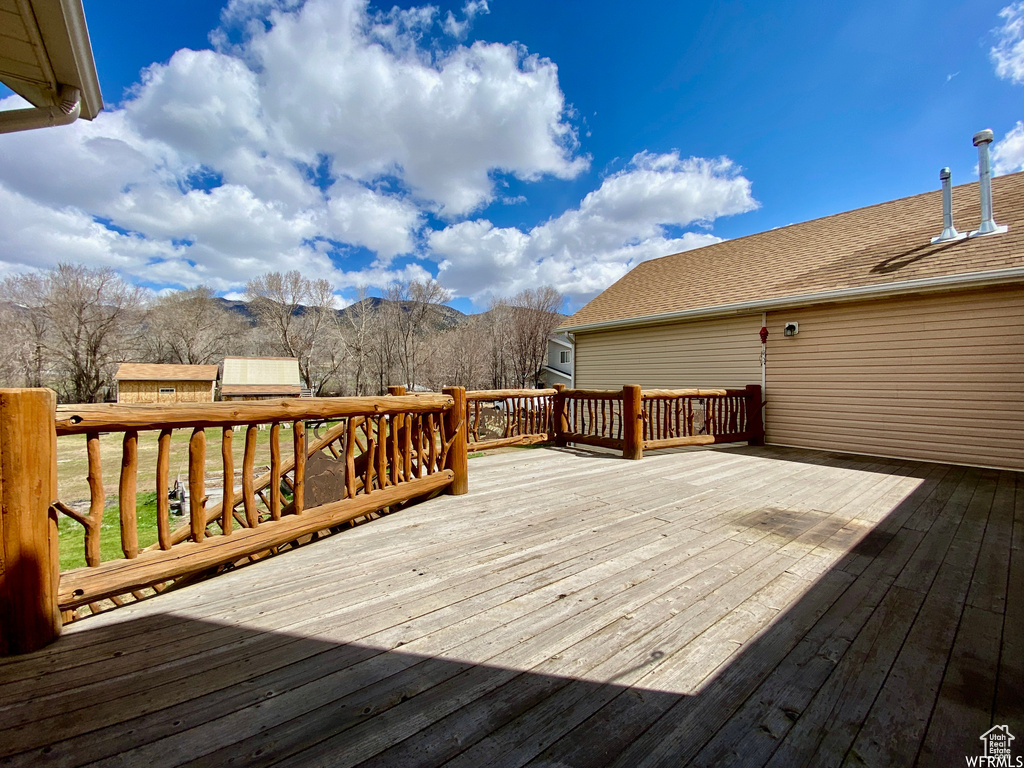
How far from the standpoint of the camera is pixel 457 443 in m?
3.52

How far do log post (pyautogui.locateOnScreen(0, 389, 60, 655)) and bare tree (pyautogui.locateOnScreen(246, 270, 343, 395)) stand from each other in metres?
31.6

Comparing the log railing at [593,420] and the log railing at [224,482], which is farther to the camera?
the log railing at [593,420]

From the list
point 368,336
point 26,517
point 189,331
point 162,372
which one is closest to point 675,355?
point 26,517

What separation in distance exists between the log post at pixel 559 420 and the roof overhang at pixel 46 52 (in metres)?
5.52

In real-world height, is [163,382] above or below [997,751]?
above

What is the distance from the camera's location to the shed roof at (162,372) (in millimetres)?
25578

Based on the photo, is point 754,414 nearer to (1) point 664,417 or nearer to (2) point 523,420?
(1) point 664,417

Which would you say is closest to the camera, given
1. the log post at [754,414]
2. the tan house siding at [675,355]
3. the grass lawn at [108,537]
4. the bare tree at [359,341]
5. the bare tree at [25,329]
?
the grass lawn at [108,537]

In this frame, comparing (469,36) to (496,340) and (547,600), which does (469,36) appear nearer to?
(547,600)

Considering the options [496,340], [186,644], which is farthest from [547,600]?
[496,340]

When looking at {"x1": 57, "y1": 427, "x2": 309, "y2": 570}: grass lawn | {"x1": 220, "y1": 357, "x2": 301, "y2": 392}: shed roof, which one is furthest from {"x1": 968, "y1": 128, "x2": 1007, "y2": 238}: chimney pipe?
{"x1": 220, "y1": 357, "x2": 301, "y2": 392}: shed roof

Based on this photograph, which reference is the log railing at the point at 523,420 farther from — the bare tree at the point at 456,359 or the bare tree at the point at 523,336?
the bare tree at the point at 523,336

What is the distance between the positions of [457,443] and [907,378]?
20.1 feet

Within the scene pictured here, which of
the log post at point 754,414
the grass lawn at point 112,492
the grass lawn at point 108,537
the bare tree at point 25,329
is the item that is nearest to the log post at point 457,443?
the grass lawn at point 112,492
